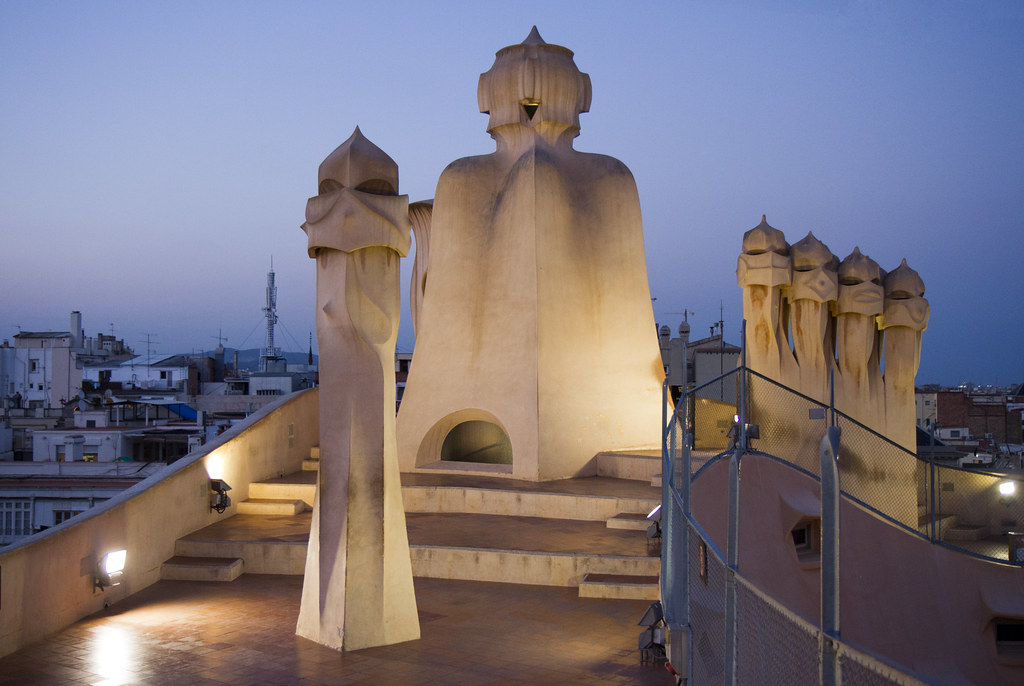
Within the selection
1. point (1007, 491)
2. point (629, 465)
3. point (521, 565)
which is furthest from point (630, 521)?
point (1007, 491)

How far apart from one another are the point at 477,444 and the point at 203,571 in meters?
9.15

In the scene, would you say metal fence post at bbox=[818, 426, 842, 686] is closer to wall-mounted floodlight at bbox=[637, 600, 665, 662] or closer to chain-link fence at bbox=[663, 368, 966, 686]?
chain-link fence at bbox=[663, 368, 966, 686]

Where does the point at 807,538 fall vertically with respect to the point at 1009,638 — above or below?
above

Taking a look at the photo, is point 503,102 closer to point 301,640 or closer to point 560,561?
point 560,561

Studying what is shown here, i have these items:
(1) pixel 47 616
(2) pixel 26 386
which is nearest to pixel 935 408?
(1) pixel 47 616

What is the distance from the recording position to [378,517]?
832 centimetres

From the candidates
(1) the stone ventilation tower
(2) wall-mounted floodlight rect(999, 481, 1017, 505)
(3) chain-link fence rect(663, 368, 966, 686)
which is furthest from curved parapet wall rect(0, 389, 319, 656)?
(2) wall-mounted floodlight rect(999, 481, 1017, 505)

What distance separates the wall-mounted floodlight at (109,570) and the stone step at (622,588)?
16.6 ft

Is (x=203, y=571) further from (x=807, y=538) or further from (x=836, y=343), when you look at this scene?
(x=836, y=343)

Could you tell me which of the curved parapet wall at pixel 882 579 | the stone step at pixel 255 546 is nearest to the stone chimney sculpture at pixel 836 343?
the curved parapet wall at pixel 882 579

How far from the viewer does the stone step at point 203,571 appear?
34.7 feet

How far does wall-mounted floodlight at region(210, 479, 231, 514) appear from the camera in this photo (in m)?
12.1

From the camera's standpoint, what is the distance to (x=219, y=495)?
12273 mm

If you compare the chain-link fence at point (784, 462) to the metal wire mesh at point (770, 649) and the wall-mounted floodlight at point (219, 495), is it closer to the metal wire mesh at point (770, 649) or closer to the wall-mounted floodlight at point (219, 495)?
the metal wire mesh at point (770, 649)
